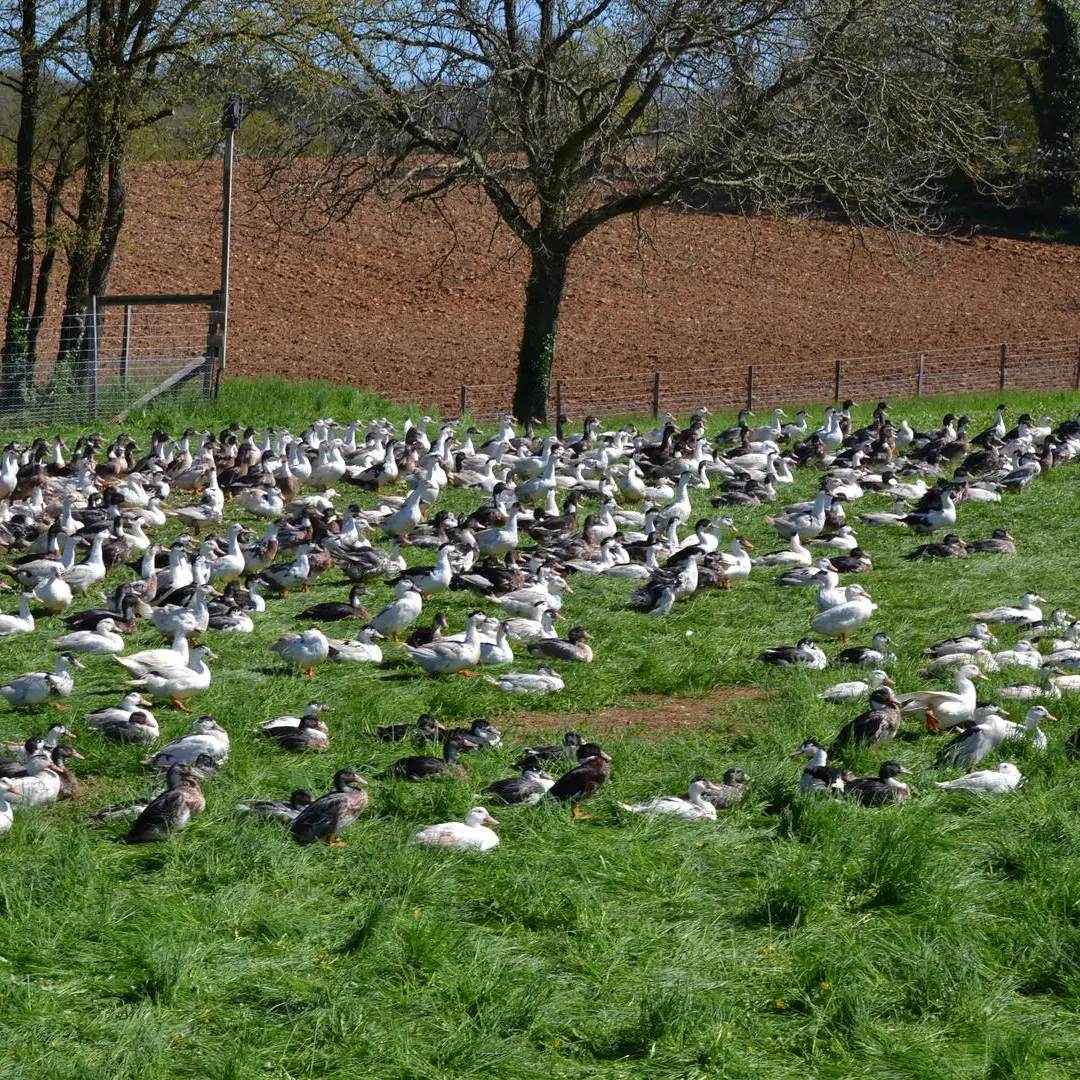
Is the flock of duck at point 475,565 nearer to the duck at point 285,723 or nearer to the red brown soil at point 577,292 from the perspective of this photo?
the duck at point 285,723

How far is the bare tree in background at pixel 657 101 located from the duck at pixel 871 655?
44.4 feet

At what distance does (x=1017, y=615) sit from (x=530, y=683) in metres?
4.69

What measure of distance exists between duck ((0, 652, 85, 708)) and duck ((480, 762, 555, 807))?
12.1 ft

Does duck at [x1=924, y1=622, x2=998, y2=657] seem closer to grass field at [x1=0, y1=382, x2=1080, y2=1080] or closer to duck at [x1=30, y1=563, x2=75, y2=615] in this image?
grass field at [x1=0, y1=382, x2=1080, y2=1080]

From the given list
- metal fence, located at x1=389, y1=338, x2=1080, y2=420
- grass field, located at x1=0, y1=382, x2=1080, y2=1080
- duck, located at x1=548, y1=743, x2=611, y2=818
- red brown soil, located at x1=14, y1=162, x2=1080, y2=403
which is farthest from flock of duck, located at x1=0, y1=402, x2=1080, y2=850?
red brown soil, located at x1=14, y1=162, x2=1080, y2=403

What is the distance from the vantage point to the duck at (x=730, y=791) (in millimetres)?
9445

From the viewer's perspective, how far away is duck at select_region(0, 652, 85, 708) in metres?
11.4

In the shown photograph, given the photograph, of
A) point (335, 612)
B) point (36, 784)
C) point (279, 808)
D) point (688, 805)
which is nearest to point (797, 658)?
point (688, 805)

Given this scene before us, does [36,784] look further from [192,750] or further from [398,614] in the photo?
[398,614]

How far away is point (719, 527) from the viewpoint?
60.5 feet

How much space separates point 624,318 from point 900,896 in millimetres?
37322

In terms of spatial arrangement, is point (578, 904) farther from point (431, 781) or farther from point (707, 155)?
point (707, 155)

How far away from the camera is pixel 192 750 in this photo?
1010 cm

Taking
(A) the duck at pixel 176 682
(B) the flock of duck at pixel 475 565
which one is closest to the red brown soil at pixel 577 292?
(B) the flock of duck at pixel 475 565
